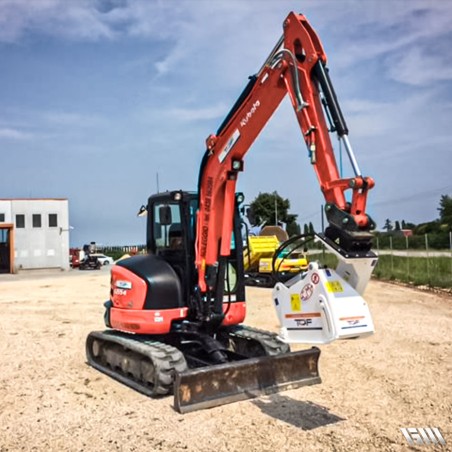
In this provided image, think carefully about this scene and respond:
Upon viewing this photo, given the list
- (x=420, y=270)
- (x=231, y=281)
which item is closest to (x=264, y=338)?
(x=231, y=281)

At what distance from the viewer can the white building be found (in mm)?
41562

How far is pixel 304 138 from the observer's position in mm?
6035

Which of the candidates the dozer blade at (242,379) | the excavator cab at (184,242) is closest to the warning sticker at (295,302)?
the dozer blade at (242,379)

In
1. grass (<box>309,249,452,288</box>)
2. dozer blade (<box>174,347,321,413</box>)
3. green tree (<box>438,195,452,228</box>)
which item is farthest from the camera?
green tree (<box>438,195,452,228</box>)

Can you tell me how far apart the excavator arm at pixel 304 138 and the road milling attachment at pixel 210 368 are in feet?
2.99

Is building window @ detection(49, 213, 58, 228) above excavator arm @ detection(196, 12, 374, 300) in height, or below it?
above

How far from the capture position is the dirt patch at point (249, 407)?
5527 millimetres

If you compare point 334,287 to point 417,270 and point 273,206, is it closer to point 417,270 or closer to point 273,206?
point 417,270

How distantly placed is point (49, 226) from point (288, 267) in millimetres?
26329

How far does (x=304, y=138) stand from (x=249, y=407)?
299 centimetres

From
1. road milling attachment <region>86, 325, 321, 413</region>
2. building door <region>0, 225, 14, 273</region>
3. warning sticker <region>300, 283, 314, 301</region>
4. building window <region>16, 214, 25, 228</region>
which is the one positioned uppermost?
building window <region>16, 214, 25, 228</region>

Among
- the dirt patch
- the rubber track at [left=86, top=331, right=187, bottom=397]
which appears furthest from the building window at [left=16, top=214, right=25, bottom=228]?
the rubber track at [left=86, top=331, right=187, bottom=397]

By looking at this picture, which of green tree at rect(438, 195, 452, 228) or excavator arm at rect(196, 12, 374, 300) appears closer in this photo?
excavator arm at rect(196, 12, 374, 300)

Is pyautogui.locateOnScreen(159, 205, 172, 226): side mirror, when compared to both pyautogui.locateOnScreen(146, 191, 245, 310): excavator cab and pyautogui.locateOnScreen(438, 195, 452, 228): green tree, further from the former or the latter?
pyautogui.locateOnScreen(438, 195, 452, 228): green tree
